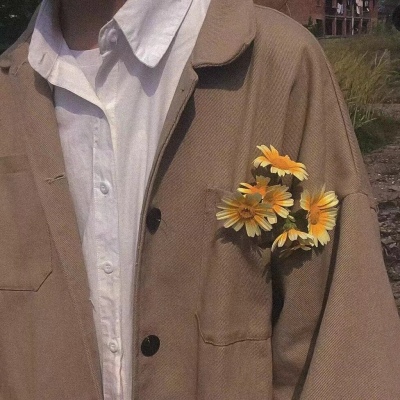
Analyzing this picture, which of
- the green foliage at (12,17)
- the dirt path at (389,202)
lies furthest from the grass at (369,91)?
the green foliage at (12,17)

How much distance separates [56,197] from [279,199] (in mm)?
422

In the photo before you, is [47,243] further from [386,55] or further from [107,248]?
[386,55]

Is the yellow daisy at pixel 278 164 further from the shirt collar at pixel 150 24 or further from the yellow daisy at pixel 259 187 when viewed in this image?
the shirt collar at pixel 150 24

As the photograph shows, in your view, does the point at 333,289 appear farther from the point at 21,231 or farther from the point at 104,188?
the point at 21,231

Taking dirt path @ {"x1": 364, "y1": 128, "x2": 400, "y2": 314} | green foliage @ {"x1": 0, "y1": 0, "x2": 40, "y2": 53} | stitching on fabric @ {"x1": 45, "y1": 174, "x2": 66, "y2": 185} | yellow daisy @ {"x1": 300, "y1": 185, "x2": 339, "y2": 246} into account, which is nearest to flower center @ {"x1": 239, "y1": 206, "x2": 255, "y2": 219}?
yellow daisy @ {"x1": 300, "y1": 185, "x2": 339, "y2": 246}

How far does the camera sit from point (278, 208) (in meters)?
1.32

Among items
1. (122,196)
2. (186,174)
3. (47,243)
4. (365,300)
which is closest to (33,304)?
(47,243)

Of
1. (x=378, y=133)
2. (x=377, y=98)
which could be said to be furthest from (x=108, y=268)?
(x=377, y=98)

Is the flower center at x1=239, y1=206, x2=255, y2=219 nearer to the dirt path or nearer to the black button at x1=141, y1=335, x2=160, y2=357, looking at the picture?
the black button at x1=141, y1=335, x2=160, y2=357

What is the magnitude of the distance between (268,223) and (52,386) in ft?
1.74

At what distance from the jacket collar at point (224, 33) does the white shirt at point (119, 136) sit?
0.03 meters

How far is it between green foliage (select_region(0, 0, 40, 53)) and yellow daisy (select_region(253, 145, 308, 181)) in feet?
22.9

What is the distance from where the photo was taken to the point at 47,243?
1.36m

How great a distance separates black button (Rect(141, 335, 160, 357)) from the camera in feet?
4.33
